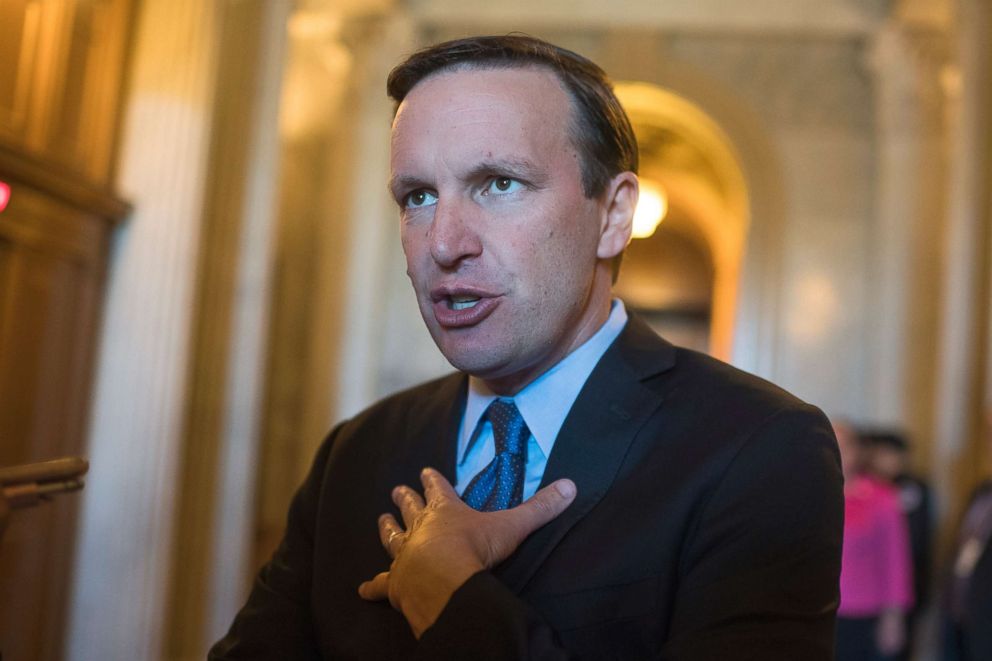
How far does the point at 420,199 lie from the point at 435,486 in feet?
1.64

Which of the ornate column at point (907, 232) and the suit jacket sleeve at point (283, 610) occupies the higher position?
the ornate column at point (907, 232)

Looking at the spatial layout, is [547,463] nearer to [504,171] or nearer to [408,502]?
[408,502]

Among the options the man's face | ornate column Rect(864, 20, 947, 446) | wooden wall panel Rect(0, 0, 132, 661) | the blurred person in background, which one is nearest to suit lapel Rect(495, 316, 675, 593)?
the man's face

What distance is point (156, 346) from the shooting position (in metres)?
5.66

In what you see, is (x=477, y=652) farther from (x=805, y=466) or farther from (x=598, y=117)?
(x=598, y=117)

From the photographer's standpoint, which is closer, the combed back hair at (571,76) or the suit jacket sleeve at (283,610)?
the combed back hair at (571,76)

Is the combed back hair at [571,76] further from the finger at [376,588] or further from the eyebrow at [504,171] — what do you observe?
the finger at [376,588]

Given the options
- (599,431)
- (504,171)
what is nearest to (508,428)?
(599,431)

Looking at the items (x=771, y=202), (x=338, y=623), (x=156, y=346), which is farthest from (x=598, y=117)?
(x=771, y=202)

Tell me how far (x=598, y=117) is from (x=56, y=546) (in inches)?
185

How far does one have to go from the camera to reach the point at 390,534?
1.67 metres

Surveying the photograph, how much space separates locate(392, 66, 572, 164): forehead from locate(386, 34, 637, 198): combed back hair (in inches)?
0.8

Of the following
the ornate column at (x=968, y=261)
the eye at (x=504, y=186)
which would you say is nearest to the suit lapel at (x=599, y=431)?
the eye at (x=504, y=186)

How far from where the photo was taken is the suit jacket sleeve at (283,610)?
1787 mm
